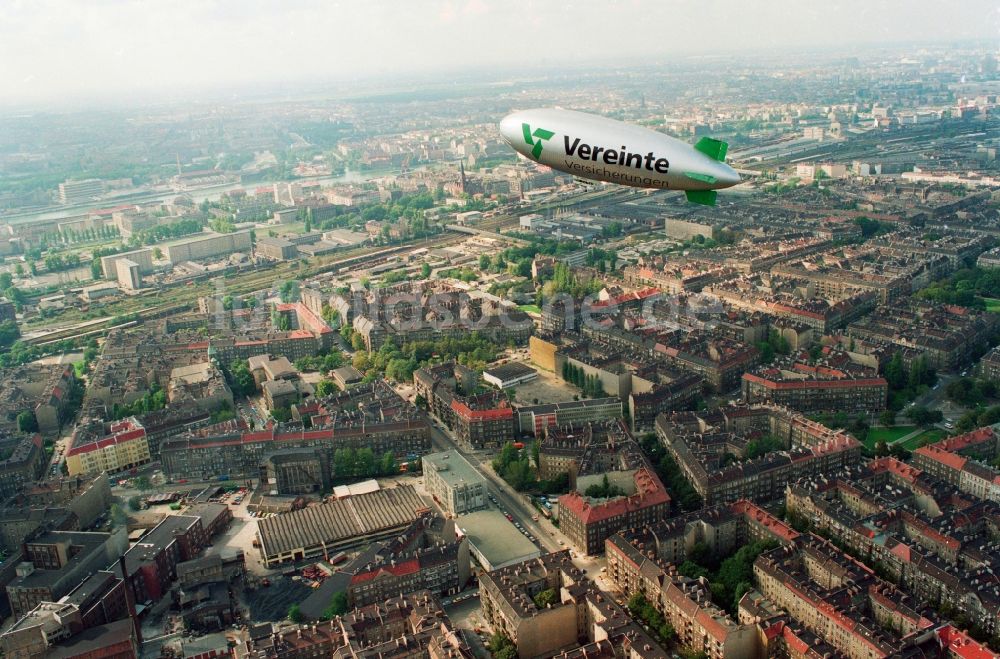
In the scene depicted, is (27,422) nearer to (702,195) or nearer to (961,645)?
(702,195)

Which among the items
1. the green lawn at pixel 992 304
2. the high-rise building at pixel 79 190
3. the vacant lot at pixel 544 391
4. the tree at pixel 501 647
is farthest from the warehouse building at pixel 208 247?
the tree at pixel 501 647

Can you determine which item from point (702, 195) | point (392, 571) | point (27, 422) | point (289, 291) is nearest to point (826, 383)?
point (702, 195)

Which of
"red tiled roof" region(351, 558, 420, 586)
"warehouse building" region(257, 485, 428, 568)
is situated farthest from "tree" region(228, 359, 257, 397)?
"red tiled roof" region(351, 558, 420, 586)

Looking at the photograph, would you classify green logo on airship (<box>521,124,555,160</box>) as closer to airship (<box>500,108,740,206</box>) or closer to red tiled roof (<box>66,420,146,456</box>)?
airship (<box>500,108,740,206</box>)

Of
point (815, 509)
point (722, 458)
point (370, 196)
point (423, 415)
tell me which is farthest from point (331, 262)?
point (815, 509)

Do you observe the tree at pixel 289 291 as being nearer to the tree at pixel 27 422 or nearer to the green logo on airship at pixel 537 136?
the tree at pixel 27 422

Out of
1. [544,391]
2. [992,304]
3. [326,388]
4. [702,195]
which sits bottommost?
[992,304]
